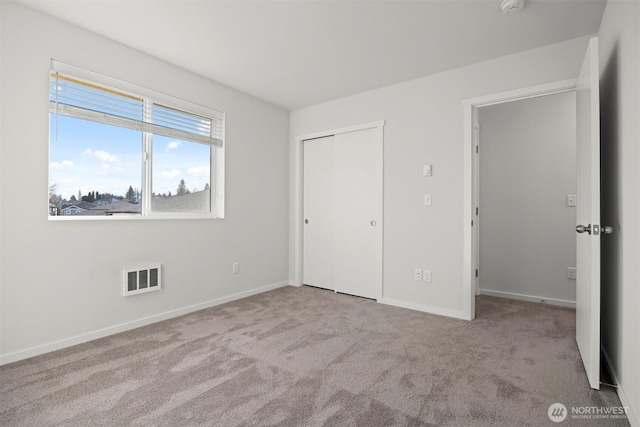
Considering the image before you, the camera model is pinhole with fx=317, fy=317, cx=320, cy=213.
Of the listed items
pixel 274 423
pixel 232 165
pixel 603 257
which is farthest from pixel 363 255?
pixel 274 423

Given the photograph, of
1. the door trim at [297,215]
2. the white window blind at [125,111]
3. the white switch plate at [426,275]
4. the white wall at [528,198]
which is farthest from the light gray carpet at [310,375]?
the white window blind at [125,111]

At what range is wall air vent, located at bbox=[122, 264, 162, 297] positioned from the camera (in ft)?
8.61

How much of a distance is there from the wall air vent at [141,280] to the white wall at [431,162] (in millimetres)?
2250

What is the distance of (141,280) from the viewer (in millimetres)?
2721

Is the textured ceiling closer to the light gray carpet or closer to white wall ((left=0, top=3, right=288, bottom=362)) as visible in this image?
white wall ((left=0, top=3, right=288, bottom=362))

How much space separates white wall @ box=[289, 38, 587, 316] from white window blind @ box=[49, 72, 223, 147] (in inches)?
69.0

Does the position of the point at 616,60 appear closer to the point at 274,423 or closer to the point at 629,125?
the point at 629,125

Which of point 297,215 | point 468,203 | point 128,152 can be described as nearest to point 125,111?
point 128,152

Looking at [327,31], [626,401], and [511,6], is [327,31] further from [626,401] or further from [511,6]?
[626,401]

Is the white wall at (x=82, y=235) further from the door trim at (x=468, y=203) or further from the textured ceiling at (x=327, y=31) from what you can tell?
the door trim at (x=468, y=203)

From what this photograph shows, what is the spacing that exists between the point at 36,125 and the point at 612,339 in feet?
12.9

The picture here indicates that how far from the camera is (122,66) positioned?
2.60 meters

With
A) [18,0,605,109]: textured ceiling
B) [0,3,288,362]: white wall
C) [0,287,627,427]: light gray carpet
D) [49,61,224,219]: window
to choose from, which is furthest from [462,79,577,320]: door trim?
[49,61,224,219]: window

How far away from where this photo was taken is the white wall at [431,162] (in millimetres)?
2791
